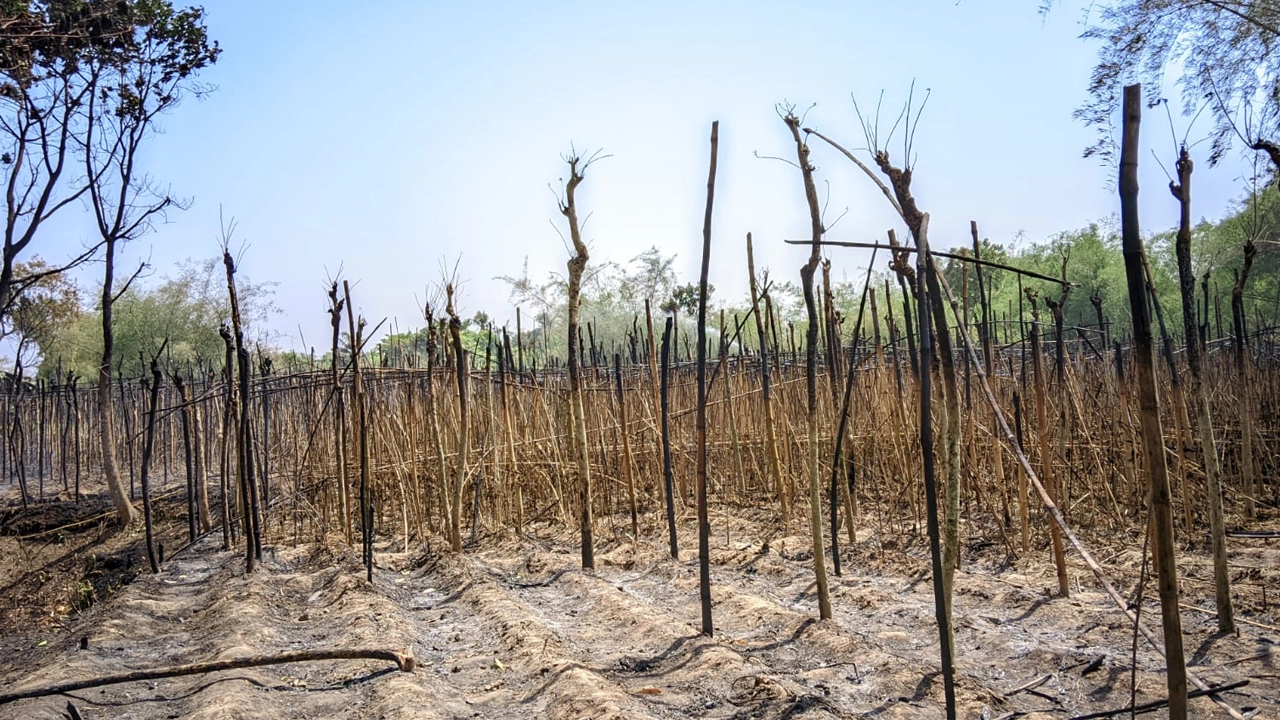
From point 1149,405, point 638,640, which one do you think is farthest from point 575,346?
point 1149,405

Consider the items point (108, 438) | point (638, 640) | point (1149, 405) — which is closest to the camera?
point (1149, 405)

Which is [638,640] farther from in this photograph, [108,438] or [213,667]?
[108,438]

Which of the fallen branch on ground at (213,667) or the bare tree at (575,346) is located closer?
the fallen branch on ground at (213,667)

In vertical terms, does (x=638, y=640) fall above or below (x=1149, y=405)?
below

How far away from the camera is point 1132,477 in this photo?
18.0 ft

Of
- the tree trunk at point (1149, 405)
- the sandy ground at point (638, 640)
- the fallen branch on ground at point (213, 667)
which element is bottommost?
the sandy ground at point (638, 640)

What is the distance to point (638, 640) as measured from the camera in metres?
4.10

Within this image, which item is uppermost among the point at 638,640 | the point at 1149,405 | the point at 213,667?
the point at 1149,405

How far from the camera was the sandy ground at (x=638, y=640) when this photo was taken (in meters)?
3.16

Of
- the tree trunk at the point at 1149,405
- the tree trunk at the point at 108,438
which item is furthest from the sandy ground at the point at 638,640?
the tree trunk at the point at 108,438

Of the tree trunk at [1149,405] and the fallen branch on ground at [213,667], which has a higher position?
the tree trunk at [1149,405]

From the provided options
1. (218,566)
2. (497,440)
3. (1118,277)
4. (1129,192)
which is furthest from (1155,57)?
(1118,277)

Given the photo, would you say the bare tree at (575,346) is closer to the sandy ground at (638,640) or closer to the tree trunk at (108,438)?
the sandy ground at (638,640)

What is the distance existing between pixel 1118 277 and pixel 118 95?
2873cm
